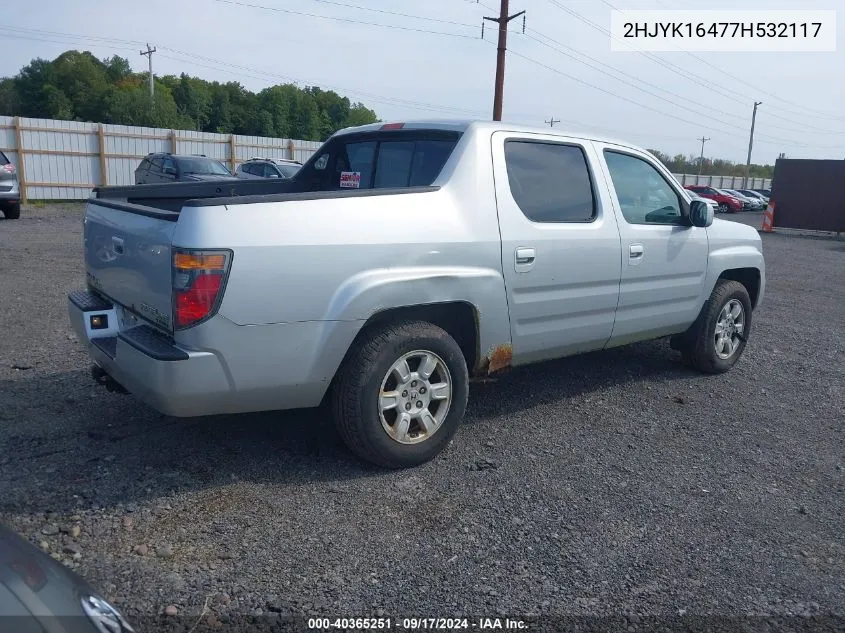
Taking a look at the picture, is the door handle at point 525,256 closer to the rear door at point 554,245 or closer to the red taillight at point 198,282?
the rear door at point 554,245

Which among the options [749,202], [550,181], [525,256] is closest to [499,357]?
[525,256]

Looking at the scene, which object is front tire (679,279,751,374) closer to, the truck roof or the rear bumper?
the truck roof

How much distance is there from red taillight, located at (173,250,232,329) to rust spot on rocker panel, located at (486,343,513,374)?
1.71 metres

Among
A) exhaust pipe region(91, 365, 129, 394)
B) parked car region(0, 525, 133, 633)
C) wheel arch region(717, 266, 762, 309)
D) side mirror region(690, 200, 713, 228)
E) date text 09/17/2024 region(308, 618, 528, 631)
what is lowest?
date text 09/17/2024 region(308, 618, 528, 631)

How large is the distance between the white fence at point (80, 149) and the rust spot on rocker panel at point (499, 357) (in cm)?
2250

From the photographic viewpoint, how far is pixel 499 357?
4438mm

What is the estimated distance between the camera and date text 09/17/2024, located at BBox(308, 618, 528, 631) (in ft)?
8.99

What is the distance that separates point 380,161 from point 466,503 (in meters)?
2.40

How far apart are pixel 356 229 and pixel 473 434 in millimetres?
1653

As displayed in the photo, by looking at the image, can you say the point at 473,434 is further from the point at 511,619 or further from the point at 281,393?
the point at 511,619

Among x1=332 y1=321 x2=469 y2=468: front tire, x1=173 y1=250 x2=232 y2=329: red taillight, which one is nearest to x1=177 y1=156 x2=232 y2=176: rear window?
x1=332 y1=321 x2=469 y2=468: front tire

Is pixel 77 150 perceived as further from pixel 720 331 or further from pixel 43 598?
pixel 43 598

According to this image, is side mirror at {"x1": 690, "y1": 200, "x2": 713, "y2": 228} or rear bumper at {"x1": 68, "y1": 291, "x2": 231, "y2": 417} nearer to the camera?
rear bumper at {"x1": 68, "y1": 291, "x2": 231, "y2": 417}

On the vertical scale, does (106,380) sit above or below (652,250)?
below
